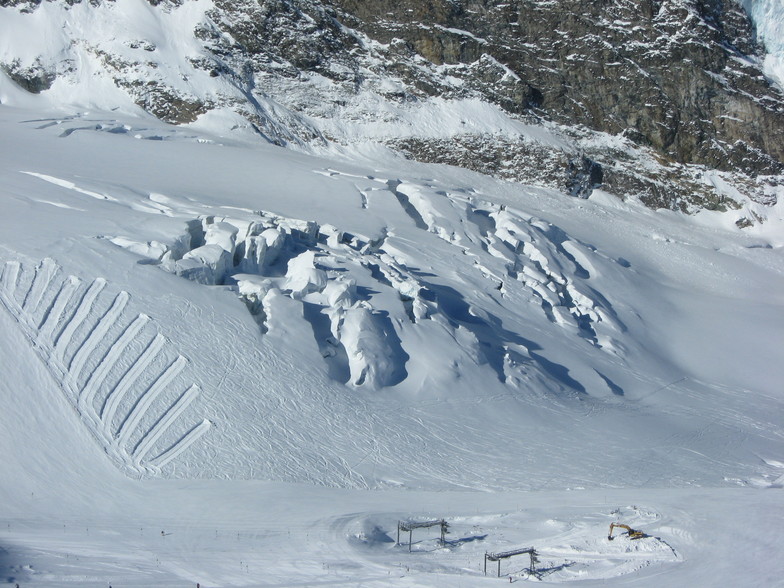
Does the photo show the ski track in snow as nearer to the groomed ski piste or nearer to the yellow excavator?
the groomed ski piste

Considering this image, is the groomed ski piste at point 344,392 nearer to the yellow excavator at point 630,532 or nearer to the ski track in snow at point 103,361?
the ski track in snow at point 103,361

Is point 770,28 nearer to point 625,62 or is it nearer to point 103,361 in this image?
point 625,62

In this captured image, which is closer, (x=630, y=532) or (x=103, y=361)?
(x=630, y=532)

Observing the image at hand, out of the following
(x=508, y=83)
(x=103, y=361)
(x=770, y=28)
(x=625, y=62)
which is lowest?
(x=103, y=361)

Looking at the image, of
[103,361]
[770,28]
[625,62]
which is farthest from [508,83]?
[103,361]

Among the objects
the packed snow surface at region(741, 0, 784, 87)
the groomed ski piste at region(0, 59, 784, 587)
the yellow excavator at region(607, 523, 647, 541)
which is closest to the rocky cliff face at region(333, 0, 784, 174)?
the packed snow surface at region(741, 0, 784, 87)

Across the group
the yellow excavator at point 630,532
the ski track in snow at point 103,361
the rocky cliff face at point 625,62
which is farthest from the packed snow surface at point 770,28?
the ski track in snow at point 103,361
